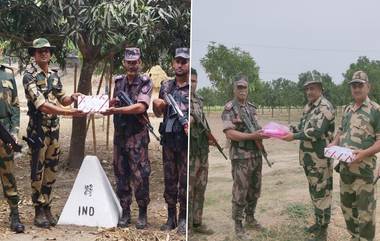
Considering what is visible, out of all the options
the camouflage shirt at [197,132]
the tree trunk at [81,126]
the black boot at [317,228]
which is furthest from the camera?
the tree trunk at [81,126]

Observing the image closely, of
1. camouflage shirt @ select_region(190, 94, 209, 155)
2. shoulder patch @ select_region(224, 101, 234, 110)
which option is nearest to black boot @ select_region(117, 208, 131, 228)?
camouflage shirt @ select_region(190, 94, 209, 155)

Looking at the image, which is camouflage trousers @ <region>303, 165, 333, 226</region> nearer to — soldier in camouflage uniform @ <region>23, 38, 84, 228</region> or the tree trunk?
soldier in camouflage uniform @ <region>23, 38, 84, 228</region>

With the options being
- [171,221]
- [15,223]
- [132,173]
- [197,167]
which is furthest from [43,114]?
[197,167]

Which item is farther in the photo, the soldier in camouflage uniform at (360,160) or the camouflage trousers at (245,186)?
the camouflage trousers at (245,186)

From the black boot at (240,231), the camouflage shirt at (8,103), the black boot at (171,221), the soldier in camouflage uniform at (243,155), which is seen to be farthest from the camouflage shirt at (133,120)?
the black boot at (240,231)

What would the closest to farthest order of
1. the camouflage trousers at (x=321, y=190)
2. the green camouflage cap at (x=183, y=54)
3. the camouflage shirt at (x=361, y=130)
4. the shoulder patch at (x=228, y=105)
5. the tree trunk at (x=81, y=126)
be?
the camouflage shirt at (x=361, y=130), the camouflage trousers at (x=321, y=190), the shoulder patch at (x=228, y=105), the green camouflage cap at (x=183, y=54), the tree trunk at (x=81, y=126)

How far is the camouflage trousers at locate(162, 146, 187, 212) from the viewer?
4750 mm

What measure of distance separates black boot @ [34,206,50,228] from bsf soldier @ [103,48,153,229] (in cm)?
70

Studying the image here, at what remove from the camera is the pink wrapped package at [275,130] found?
3.82m

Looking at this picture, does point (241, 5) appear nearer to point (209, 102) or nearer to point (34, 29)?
point (209, 102)

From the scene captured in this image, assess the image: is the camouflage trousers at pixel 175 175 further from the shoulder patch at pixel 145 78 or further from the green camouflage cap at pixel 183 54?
the green camouflage cap at pixel 183 54

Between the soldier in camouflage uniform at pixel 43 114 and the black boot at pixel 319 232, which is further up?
the soldier in camouflage uniform at pixel 43 114

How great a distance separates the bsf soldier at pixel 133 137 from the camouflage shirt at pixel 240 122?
1058 millimetres

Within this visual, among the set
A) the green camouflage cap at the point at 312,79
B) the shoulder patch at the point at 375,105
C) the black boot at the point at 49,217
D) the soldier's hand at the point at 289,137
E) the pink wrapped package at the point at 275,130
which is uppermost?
the green camouflage cap at the point at 312,79
